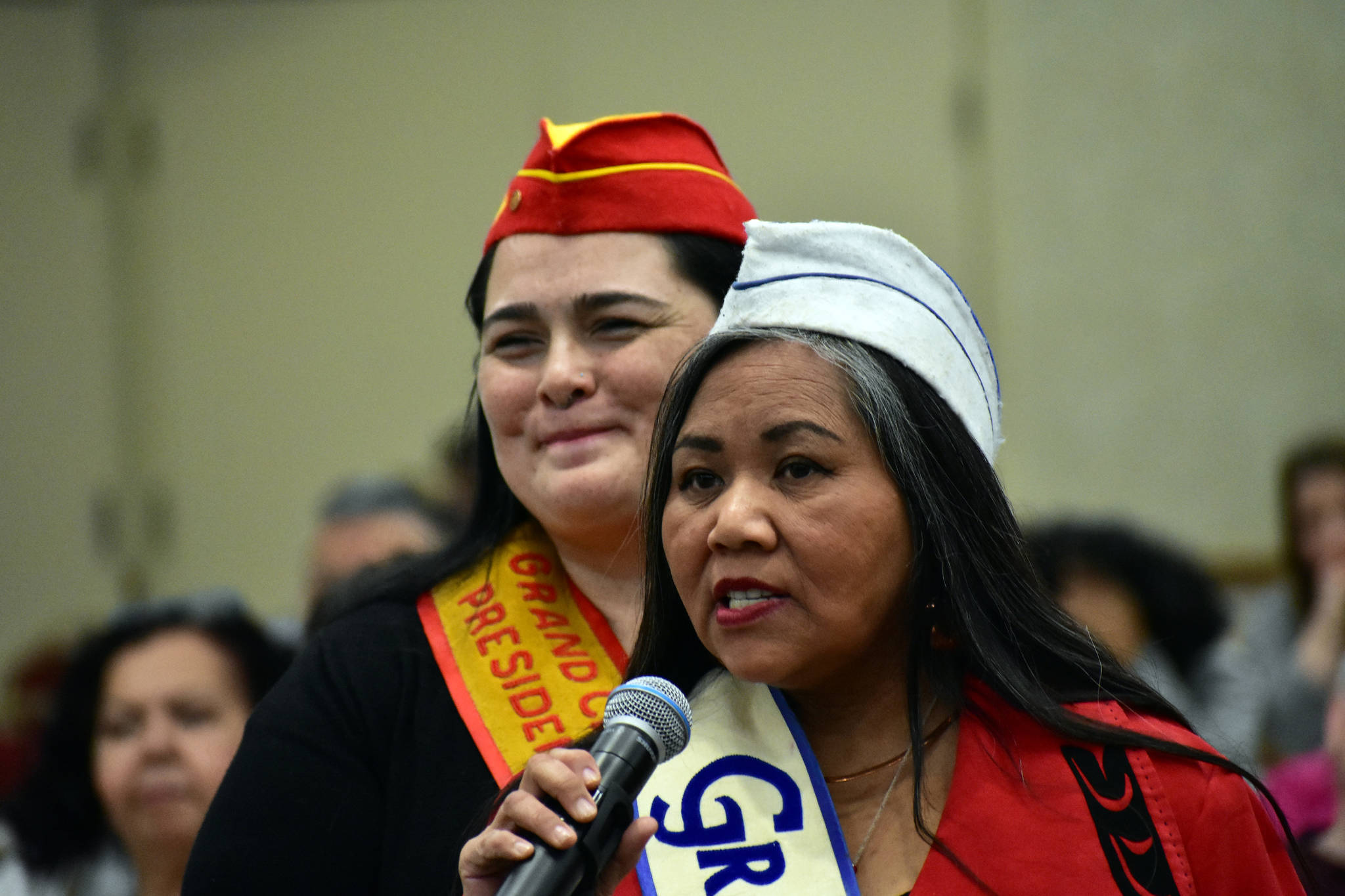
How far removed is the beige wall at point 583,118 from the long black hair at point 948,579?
4796mm

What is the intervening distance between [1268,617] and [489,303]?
155 inches

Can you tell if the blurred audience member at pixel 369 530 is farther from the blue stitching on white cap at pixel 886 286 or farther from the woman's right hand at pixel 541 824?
the woman's right hand at pixel 541 824

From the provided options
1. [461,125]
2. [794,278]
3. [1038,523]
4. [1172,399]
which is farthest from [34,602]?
[794,278]

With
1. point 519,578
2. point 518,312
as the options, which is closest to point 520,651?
point 519,578

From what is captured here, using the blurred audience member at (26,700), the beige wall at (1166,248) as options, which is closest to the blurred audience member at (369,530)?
the blurred audience member at (26,700)

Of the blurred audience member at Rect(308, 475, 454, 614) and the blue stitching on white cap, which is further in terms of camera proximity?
the blurred audience member at Rect(308, 475, 454, 614)

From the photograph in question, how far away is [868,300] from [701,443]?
0.29m

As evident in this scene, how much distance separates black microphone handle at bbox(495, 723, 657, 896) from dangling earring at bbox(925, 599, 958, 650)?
1.78 feet

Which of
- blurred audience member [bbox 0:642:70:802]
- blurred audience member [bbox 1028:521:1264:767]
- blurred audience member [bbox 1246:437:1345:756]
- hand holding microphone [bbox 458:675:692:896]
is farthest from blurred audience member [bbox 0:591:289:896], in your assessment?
blurred audience member [bbox 1246:437:1345:756]

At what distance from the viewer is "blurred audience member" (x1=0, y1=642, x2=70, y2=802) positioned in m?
4.62

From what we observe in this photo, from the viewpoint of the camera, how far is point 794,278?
197cm

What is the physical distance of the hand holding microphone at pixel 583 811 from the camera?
144cm

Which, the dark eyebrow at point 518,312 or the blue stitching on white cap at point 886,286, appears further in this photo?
the dark eyebrow at point 518,312

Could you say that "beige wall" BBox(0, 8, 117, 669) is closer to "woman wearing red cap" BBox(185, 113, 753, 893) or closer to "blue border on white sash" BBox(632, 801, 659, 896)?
"woman wearing red cap" BBox(185, 113, 753, 893)
